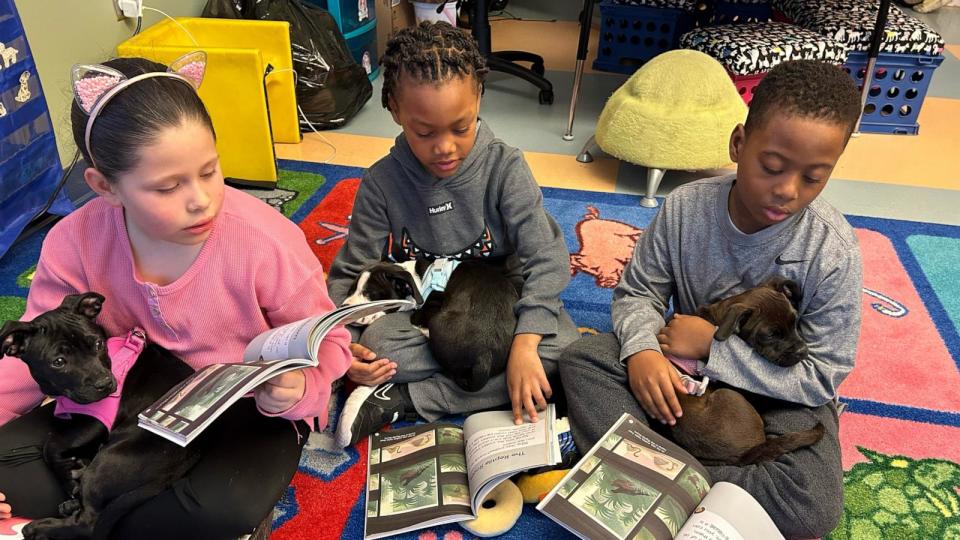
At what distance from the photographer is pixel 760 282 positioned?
52.5 inches

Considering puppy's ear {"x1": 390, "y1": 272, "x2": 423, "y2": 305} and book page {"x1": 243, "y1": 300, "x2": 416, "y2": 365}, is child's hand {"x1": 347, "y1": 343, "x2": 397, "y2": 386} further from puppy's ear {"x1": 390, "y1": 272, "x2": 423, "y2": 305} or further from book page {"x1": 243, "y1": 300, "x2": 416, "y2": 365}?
book page {"x1": 243, "y1": 300, "x2": 416, "y2": 365}

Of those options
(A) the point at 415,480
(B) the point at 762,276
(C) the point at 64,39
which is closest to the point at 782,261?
(B) the point at 762,276

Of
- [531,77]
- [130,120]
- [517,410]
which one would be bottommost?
[517,410]

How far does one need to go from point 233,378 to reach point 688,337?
85 cm

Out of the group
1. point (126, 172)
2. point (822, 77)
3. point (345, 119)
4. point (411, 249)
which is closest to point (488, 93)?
point (345, 119)

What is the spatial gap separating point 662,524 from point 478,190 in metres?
0.77

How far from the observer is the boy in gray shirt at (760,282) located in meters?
1.18

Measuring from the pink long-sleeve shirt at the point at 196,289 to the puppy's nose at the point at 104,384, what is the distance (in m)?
0.13

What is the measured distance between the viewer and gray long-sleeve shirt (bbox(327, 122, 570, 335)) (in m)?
1.49

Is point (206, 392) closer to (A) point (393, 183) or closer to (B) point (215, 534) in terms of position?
(B) point (215, 534)

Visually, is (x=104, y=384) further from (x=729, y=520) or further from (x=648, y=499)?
(x=729, y=520)

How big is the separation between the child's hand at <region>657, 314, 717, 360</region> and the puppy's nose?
0.99m

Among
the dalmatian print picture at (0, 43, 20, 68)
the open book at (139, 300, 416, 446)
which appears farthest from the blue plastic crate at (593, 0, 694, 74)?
the open book at (139, 300, 416, 446)

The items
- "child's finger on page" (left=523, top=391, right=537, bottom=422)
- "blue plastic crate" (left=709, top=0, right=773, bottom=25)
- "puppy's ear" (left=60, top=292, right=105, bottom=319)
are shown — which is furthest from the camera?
"blue plastic crate" (left=709, top=0, right=773, bottom=25)
